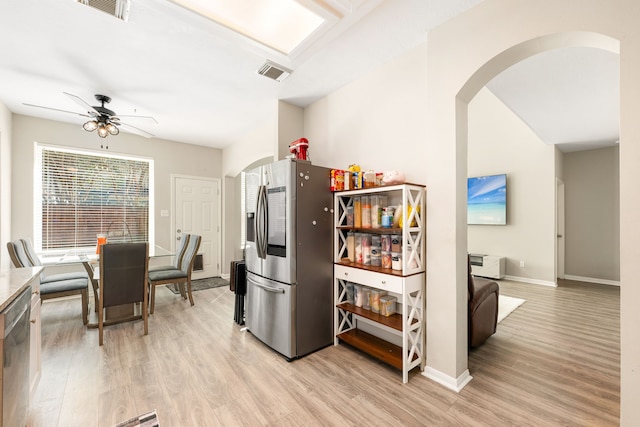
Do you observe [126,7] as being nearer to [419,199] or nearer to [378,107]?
[378,107]

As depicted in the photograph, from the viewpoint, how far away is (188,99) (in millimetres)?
3410

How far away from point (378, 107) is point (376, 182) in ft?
2.67

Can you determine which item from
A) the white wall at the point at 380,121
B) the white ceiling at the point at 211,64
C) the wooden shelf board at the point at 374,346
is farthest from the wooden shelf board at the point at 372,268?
the white ceiling at the point at 211,64

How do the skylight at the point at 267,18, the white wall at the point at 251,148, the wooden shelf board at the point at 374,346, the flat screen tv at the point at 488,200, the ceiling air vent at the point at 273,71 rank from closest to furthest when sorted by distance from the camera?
the skylight at the point at 267,18 < the wooden shelf board at the point at 374,346 < the ceiling air vent at the point at 273,71 < the white wall at the point at 251,148 < the flat screen tv at the point at 488,200

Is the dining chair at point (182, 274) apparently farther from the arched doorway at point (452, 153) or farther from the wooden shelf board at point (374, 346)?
the arched doorway at point (452, 153)

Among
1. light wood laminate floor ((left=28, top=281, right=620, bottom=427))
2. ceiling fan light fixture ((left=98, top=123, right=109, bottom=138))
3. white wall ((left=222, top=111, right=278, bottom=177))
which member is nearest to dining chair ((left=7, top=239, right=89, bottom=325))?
light wood laminate floor ((left=28, top=281, right=620, bottom=427))

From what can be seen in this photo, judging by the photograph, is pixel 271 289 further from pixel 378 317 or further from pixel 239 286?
pixel 378 317

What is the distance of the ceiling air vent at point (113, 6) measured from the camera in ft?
Answer: 5.92

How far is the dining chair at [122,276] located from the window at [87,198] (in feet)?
6.25

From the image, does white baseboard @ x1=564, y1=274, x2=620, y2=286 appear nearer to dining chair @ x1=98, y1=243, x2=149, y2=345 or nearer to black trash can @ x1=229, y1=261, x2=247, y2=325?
black trash can @ x1=229, y1=261, x2=247, y2=325

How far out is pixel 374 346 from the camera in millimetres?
2424

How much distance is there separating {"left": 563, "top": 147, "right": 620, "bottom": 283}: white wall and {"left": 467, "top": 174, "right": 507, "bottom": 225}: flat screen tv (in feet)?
4.99

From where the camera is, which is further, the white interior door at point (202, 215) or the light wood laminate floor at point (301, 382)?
the white interior door at point (202, 215)

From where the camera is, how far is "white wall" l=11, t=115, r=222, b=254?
3869 millimetres
